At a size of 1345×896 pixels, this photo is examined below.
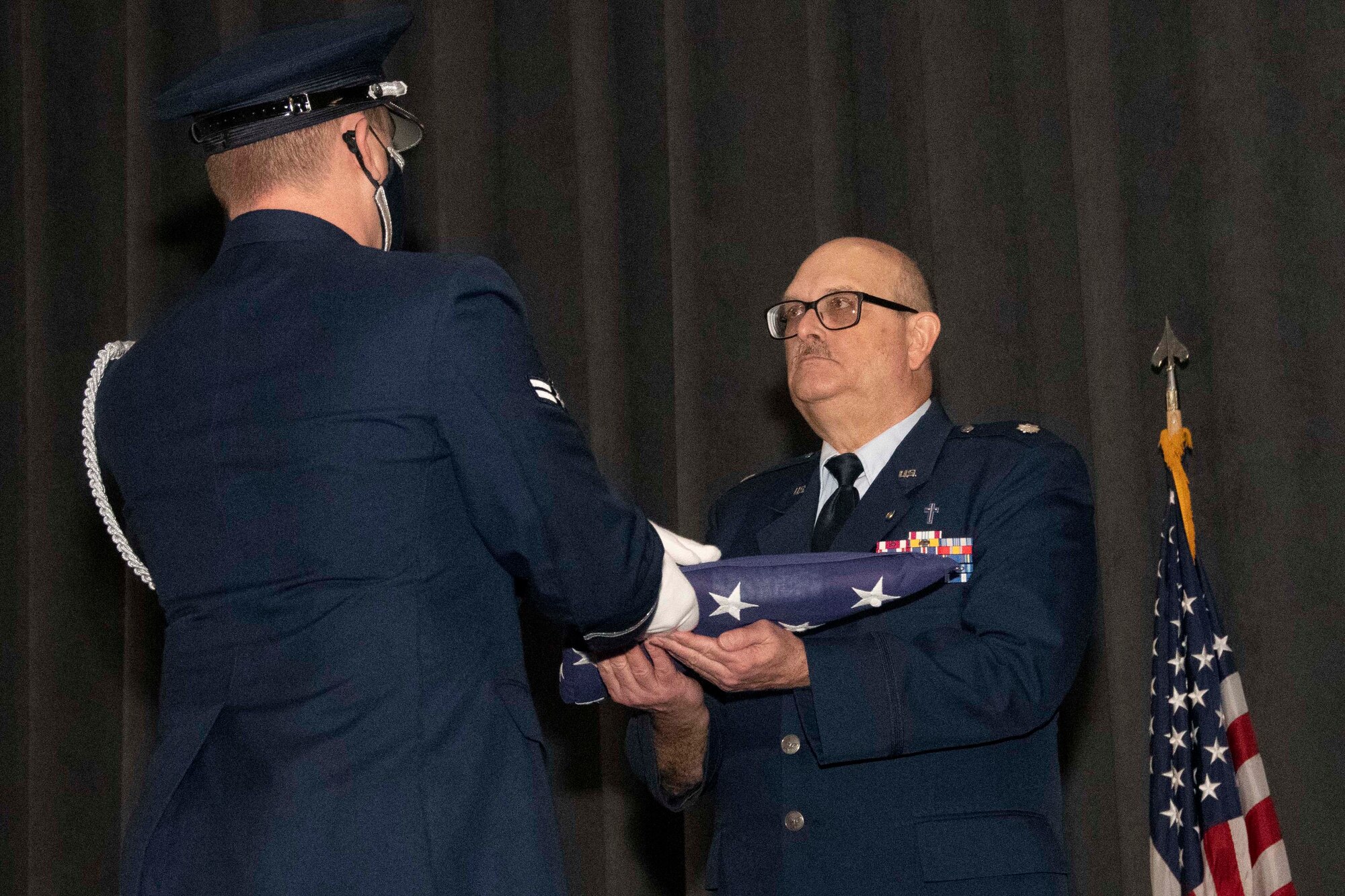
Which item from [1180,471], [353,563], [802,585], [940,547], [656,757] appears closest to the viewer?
[353,563]

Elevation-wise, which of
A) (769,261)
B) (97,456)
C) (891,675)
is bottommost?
(891,675)

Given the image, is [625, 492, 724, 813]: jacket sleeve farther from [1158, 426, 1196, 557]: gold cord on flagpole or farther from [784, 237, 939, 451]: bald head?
[1158, 426, 1196, 557]: gold cord on flagpole

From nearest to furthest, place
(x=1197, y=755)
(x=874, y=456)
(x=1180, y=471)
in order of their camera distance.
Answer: (x=874, y=456)
(x=1197, y=755)
(x=1180, y=471)

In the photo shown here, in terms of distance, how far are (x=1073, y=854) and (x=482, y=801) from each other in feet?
6.72

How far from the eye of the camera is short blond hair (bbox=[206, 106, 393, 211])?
155cm

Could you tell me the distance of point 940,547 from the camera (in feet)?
6.90

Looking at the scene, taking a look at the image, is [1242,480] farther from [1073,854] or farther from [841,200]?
[841,200]

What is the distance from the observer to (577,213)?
381 centimetres

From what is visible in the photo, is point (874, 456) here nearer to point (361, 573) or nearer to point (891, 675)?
point (891, 675)

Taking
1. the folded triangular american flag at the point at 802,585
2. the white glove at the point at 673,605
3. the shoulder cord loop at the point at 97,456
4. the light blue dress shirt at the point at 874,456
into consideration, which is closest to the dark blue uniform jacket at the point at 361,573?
the white glove at the point at 673,605

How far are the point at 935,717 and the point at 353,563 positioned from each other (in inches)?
34.9

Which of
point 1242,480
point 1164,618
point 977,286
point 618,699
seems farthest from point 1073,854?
point 618,699

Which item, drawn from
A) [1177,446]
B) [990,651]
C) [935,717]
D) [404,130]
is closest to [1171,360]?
[1177,446]

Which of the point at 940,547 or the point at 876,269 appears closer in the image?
the point at 940,547
